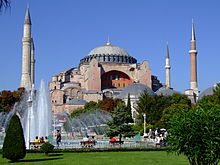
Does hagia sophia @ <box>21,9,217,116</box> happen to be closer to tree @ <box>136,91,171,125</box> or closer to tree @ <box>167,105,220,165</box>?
tree @ <box>136,91,171,125</box>

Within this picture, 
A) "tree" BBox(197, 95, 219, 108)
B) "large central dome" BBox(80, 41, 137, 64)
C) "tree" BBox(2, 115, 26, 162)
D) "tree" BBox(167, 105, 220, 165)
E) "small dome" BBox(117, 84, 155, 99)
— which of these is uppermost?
"large central dome" BBox(80, 41, 137, 64)

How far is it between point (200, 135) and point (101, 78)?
172 ft

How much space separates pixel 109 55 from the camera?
62.0 meters

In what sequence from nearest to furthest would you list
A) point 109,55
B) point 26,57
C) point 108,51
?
point 26,57, point 109,55, point 108,51

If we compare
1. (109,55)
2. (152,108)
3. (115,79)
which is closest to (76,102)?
(115,79)

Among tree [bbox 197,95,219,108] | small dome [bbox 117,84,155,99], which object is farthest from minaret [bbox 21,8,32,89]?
tree [bbox 197,95,219,108]

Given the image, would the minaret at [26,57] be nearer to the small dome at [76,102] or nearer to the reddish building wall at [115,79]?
the small dome at [76,102]

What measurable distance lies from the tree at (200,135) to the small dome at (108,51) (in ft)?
182

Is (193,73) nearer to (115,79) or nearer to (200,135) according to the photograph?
(115,79)

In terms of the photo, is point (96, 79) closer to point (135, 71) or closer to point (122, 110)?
point (135, 71)

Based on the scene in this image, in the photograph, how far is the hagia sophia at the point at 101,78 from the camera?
164 feet

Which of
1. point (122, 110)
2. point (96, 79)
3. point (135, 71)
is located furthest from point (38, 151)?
point (135, 71)

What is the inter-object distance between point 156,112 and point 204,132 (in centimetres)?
2791

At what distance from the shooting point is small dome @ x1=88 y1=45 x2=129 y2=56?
62906 millimetres
